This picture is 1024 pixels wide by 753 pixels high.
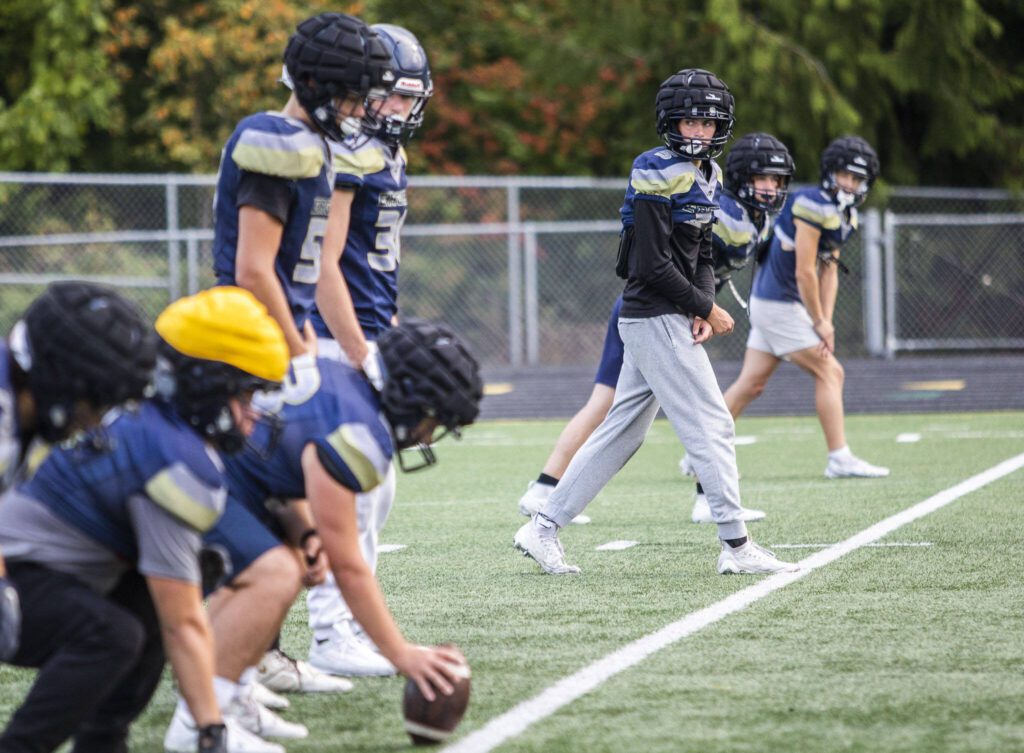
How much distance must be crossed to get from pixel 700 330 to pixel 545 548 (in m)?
1.04

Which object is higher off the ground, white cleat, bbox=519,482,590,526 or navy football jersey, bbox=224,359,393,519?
navy football jersey, bbox=224,359,393,519

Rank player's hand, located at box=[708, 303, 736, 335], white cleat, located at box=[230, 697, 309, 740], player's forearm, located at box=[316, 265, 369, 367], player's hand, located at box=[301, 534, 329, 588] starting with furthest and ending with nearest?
player's hand, located at box=[708, 303, 736, 335] → player's forearm, located at box=[316, 265, 369, 367] → player's hand, located at box=[301, 534, 329, 588] → white cleat, located at box=[230, 697, 309, 740]

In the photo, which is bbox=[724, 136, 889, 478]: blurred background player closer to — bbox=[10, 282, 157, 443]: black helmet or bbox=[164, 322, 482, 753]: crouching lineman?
bbox=[164, 322, 482, 753]: crouching lineman

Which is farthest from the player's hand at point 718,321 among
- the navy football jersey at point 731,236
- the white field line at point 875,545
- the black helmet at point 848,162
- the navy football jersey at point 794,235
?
the black helmet at point 848,162

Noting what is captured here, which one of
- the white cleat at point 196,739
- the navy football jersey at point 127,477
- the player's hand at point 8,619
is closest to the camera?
the player's hand at point 8,619

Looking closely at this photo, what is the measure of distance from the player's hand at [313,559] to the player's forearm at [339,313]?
0.99 metres

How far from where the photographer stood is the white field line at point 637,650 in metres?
3.94

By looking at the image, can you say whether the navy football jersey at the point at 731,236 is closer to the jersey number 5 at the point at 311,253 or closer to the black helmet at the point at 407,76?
the black helmet at the point at 407,76

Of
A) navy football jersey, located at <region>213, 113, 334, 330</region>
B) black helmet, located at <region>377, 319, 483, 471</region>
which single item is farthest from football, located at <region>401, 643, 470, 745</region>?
navy football jersey, located at <region>213, 113, 334, 330</region>

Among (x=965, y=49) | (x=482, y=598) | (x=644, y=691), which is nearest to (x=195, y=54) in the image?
(x=965, y=49)

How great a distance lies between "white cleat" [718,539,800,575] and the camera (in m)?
6.23

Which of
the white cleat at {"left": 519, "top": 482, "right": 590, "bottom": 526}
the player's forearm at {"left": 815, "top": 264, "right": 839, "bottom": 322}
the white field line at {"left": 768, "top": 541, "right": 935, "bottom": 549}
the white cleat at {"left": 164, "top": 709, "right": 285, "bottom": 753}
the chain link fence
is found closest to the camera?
the white cleat at {"left": 164, "top": 709, "right": 285, "bottom": 753}

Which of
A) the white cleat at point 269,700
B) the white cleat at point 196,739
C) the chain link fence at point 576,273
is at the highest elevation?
the white cleat at point 196,739

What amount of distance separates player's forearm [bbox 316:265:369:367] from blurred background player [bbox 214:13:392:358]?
364 millimetres
